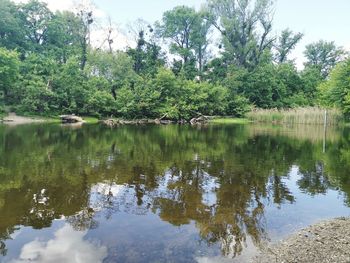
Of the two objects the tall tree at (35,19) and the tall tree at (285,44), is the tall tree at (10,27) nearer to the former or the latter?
the tall tree at (35,19)

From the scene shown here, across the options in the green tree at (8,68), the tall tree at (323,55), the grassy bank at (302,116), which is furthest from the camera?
the tall tree at (323,55)

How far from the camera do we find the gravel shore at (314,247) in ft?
18.9

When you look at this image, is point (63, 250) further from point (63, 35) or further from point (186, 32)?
point (186, 32)

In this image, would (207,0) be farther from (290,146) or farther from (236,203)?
(236,203)

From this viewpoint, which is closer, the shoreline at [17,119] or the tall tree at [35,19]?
the shoreline at [17,119]

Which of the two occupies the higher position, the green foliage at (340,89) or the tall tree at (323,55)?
the tall tree at (323,55)

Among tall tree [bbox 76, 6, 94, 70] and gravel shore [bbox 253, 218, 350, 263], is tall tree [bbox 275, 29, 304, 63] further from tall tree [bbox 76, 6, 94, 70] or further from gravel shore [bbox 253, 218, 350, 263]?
gravel shore [bbox 253, 218, 350, 263]

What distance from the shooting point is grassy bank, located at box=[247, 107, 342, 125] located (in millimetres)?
46844

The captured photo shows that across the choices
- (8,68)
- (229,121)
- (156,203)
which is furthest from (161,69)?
(156,203)

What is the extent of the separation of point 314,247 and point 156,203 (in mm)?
4303

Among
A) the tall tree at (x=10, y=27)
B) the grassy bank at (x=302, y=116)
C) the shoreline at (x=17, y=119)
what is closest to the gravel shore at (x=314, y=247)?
the shoreline at (x=17, y=119)

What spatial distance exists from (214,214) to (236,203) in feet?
4.01

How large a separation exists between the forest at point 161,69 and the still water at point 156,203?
94.9 feet

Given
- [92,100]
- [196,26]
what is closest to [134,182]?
[92,100]
